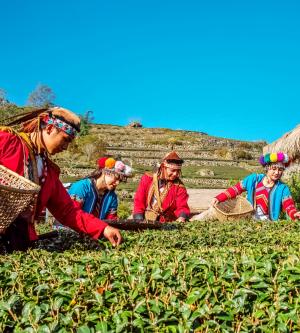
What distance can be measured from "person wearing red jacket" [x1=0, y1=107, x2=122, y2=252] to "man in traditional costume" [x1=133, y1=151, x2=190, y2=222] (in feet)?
10.9

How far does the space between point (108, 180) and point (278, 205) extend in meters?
2.51

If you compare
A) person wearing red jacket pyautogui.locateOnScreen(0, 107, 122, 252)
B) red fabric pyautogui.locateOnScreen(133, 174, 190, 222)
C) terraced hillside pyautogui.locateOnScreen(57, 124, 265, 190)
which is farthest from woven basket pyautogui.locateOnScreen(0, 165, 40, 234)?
terraced hillside pyautogui.locateOnScreen(57, 124, 265, 190)

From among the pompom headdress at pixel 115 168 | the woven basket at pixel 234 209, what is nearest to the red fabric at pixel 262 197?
the woven basket at pixel 234 209

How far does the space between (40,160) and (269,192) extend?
4226 mm

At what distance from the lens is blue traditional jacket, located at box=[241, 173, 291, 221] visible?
739 cm

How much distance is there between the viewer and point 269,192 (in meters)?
7.49

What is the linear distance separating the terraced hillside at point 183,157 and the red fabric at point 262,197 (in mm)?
15021

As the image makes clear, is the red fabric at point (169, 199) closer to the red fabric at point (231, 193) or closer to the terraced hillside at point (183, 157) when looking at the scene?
the red fabric at point (231, 193)

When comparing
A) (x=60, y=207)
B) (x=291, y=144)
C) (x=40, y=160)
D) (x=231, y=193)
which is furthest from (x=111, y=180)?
(x=291, y=144)

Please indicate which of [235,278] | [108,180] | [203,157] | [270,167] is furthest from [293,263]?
[203,157]

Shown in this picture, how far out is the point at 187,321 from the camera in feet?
6.90

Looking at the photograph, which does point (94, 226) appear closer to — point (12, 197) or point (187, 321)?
point (12, 197)

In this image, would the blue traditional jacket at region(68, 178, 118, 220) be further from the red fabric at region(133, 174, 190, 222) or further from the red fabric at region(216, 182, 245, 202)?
the red fabric at region(216, 182, 245, 202)

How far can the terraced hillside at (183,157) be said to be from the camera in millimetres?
31411
